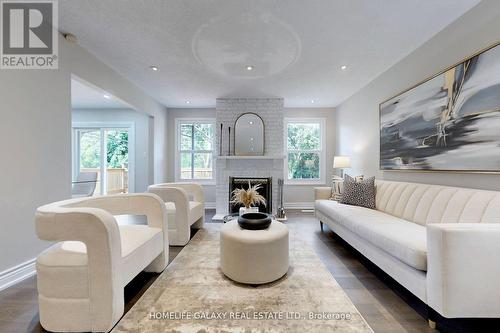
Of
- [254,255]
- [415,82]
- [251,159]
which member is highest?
[415,82]

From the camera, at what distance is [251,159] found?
15.2 feet

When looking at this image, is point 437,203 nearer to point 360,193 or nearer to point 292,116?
point 360,193

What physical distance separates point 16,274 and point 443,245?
3294 millimetres

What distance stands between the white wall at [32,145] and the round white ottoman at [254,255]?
1869 mm

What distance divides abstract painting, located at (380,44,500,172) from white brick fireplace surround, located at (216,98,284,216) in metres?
2.19

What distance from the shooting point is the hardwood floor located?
4.54ft

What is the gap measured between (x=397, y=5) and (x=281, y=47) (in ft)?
3.66

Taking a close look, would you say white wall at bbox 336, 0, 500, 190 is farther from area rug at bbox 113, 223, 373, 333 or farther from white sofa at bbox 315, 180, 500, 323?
area rug at bbox 113, 223, 373, 333

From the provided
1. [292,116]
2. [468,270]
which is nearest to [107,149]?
[292,116]

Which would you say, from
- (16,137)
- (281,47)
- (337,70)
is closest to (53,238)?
(16,137)

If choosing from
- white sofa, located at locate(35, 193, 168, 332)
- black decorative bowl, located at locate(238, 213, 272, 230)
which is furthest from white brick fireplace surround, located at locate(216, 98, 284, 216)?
white sofa, located at locate(35, 193, 168, 332)

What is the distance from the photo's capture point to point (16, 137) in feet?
6.35

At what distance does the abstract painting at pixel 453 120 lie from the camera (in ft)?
5.66

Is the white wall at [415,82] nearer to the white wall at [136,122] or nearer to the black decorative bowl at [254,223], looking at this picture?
the black decorative bowl at [254,223]
